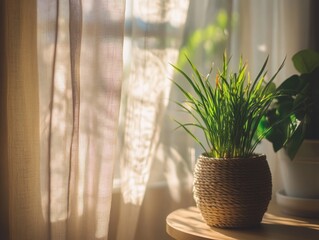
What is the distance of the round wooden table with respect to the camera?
118cm

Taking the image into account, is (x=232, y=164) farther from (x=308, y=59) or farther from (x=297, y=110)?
(x=308, y=59)

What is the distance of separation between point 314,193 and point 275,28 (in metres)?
0.68

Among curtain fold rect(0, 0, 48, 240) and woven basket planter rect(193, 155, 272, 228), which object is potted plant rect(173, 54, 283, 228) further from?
curtain fold rect(0, 0, 48, 240)

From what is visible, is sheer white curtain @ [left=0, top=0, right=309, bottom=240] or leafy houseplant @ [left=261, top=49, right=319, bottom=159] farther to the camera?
leafy houseplant @ [left=261, top=49, right=319, bottom=159]

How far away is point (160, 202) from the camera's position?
154cm

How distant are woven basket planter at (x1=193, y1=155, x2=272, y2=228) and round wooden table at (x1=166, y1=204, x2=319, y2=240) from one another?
3 cm

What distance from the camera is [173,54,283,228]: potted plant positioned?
1207 millimetres

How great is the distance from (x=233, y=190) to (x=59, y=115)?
49 centimetres

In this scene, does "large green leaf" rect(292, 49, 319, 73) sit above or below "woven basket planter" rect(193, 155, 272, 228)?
above

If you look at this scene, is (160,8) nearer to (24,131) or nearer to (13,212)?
(24,131)

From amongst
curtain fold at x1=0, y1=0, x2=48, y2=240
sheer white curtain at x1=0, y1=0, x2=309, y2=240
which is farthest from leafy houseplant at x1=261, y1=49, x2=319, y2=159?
curtain fold at x1=0, y1=0, x2=48, y2=240

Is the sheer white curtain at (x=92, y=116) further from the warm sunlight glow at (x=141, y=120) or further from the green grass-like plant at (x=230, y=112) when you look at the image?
the green grass-like plant at (x=230, y=112)

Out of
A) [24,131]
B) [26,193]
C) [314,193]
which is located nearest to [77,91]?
[24,131]

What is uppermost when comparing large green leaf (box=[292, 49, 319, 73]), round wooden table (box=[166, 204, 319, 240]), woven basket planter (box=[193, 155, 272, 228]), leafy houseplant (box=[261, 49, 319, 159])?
large green leaf (box=[292, 49, 319, 73])
